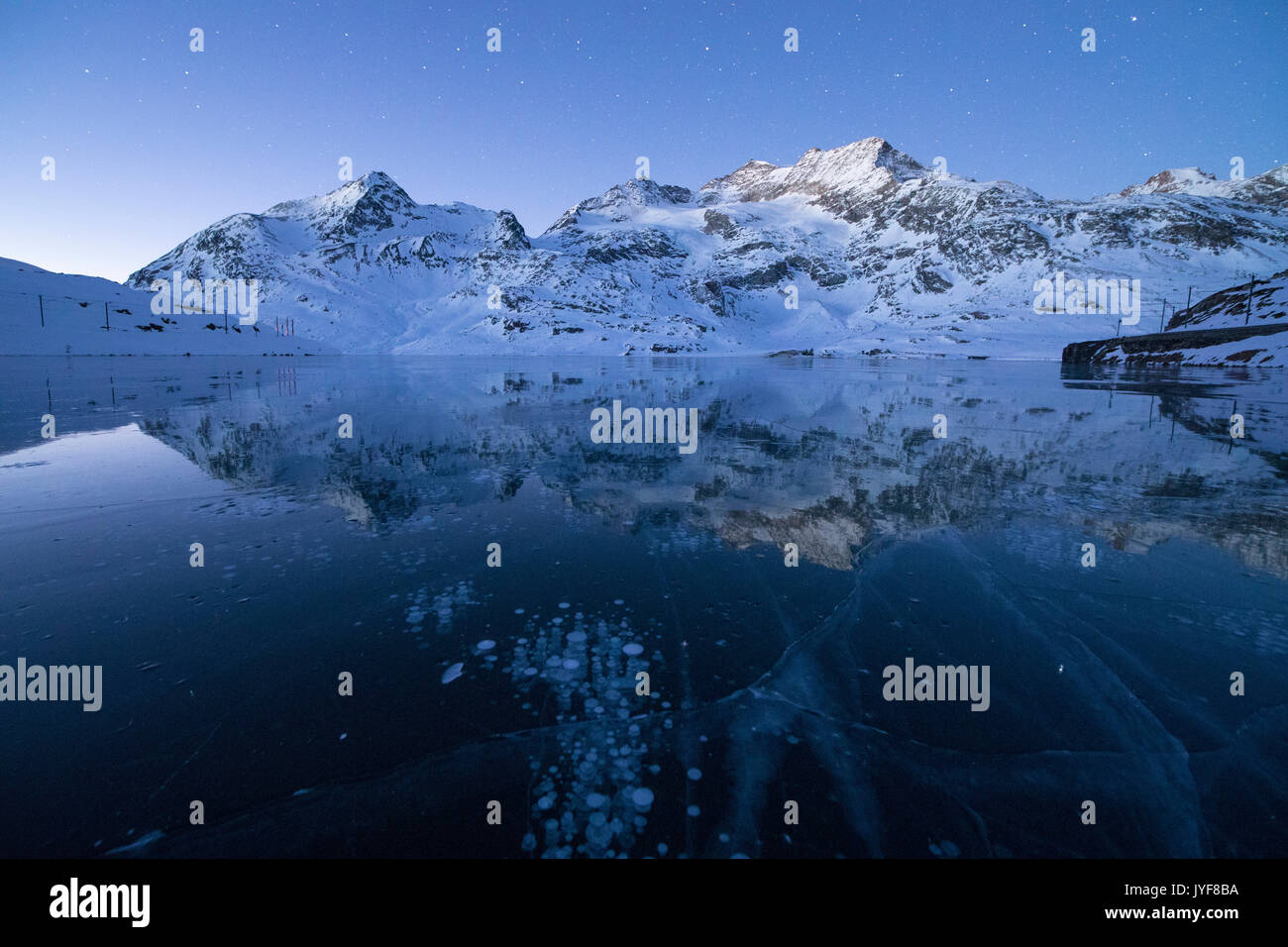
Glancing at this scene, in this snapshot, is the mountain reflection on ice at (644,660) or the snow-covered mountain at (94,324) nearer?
the mountain reflection on ice at (644,660)

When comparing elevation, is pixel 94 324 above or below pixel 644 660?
above

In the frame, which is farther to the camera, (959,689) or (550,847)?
(959,689)

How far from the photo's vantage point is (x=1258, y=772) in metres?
3.10

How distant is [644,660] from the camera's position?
4188 mm

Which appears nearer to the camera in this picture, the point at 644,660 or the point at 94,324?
the point at 644,660

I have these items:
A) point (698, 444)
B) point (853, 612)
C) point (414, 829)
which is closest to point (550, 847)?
point (414, 829)

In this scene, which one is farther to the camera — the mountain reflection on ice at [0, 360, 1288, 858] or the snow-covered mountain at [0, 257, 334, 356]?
the snow-covered mountain at [0, 257, 334, 356]

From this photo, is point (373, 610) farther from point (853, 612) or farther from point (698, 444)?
point (698, 444)

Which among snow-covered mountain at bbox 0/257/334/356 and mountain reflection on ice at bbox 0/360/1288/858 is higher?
snow-covered mountain at bbox 0/257/334/356

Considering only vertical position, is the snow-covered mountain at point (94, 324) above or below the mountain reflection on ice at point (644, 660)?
above

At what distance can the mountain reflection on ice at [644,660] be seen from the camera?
2.75 meters

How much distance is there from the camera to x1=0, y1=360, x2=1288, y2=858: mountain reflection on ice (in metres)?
2.75

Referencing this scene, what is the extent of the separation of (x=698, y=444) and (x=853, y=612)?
8.33 meters
